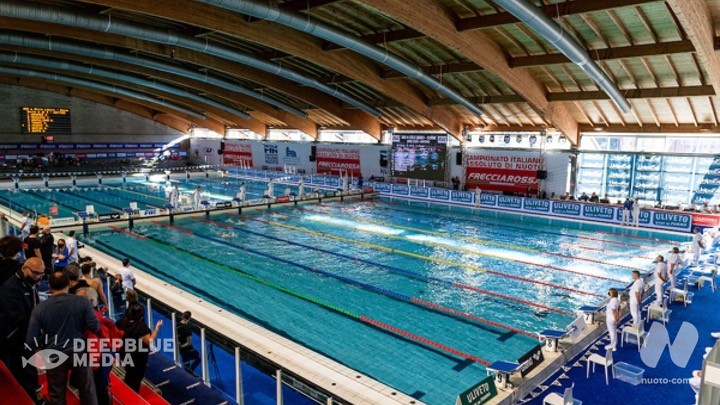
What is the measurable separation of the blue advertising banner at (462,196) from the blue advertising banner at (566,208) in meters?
4.32

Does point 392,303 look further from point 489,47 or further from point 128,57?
point 128,57

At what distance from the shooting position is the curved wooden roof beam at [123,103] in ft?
115

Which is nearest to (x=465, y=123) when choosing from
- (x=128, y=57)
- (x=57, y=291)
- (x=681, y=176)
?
(x=681, y=176)

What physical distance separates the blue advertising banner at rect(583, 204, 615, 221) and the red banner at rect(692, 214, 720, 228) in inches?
116

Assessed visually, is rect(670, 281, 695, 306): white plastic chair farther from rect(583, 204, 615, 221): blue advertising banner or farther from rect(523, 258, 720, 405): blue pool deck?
rect(583, 204, 615, 221): blue advertising banner

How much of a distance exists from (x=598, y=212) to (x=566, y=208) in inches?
54.0

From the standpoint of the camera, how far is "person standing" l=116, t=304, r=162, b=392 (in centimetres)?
436

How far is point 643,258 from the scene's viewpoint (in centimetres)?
1448

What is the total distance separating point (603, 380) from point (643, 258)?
932cm

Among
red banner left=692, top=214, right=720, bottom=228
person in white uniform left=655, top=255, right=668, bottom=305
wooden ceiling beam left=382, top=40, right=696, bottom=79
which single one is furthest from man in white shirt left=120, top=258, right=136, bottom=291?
red banner left=692, top=214, right=720, bottom=228

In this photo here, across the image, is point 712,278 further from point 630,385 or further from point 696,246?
point 630,385

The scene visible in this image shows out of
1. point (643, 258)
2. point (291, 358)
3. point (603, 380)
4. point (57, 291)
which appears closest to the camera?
point (57, 291)

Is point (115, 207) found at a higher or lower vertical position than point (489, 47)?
lower

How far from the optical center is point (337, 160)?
35625mm
